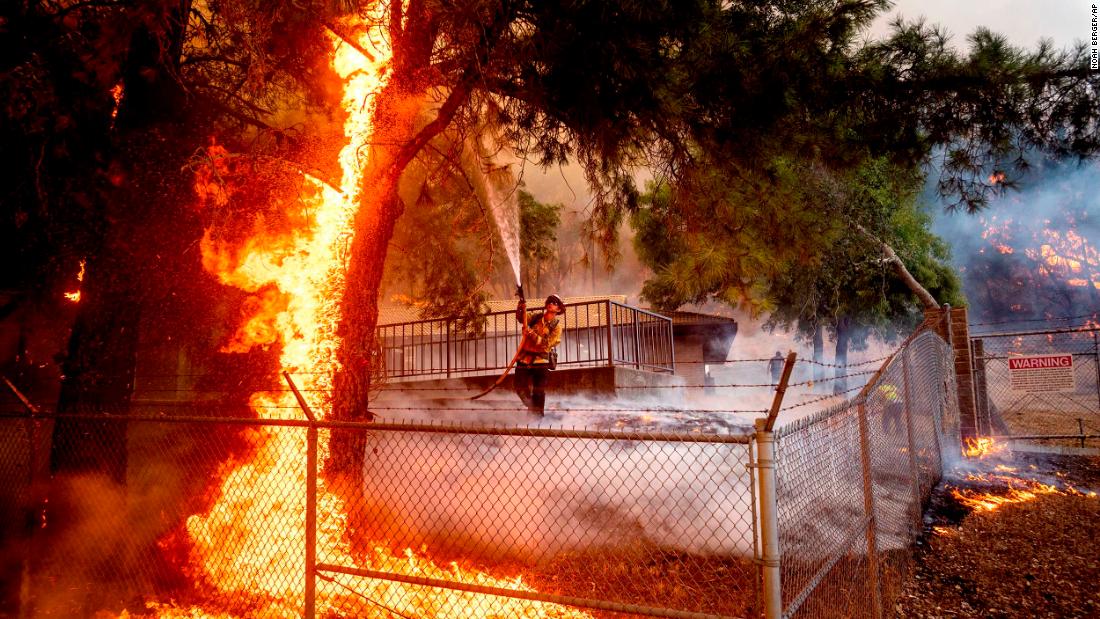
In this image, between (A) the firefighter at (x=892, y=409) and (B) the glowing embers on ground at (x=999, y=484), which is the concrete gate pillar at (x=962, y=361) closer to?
(B) the glowing embers on ground at (x=999, y=484)

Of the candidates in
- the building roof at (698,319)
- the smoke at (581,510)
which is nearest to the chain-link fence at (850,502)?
the smoke at (581,510)

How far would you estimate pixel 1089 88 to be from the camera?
20.4 ft

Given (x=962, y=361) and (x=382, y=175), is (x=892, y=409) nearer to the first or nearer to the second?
(x=382, y=175)

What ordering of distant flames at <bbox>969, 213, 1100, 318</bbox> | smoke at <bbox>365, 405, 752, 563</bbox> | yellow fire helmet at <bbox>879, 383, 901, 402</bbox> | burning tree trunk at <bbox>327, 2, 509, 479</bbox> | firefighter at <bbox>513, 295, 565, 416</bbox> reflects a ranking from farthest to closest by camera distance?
1. distant flames at <bbox>969, 213, 1100, 318</bbox>
2. firefighter at <bbox>513, 295, 565, 416</bbox>
3. smoke at <bbox>365, 405, 752, 563</bbox>
4. burning tree trunk at <bbox>327, 2, 509, 479</bbox>
5. yellow fire helmet at <bbox>879, 383, 901, 402</bbox>

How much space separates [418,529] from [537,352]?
303 centimetres

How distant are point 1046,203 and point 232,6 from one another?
51.1 m

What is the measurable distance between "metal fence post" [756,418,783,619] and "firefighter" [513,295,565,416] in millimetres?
6275

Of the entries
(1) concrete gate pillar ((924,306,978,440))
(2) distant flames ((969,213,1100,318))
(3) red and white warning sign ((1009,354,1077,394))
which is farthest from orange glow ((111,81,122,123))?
(2) distant flames ((969,213,1100,318))

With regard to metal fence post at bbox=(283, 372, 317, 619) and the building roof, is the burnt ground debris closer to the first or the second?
metal fence post at bbox=(283, 372, 317, 619)

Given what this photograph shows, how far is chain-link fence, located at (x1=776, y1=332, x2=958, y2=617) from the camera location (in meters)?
3.71

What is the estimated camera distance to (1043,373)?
10.7 meters

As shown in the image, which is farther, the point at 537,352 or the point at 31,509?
the point at 537,352

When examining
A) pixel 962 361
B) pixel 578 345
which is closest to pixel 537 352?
pixel 578 345

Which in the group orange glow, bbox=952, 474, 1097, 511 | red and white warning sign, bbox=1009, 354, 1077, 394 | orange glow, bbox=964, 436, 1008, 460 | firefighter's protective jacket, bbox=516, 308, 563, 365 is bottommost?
orange glow, bbox=952, 474, 1097, 511
